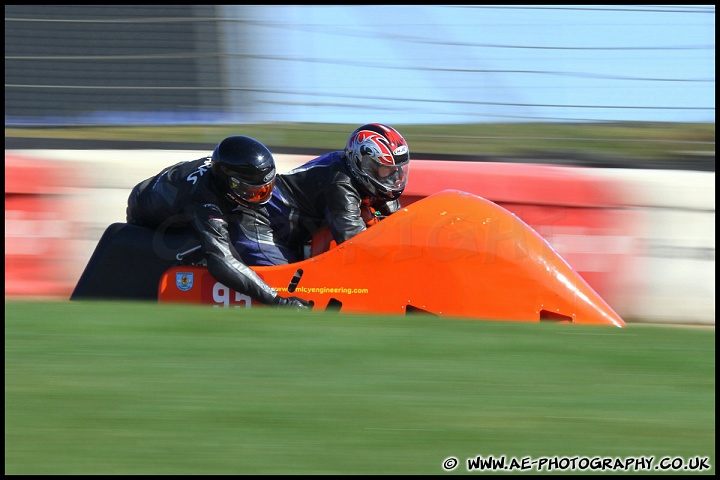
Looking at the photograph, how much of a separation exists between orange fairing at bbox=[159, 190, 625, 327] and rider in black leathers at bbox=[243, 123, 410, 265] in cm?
35

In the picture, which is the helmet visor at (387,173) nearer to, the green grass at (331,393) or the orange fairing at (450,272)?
the orange fairing at (450,272)

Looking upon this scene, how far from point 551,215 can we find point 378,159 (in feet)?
4.12

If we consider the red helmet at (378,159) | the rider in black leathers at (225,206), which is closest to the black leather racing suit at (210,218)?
the rider in black leathers at (225,206)

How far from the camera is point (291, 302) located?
5309 millimetres

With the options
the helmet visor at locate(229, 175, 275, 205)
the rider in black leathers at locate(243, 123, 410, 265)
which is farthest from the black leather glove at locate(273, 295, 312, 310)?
the helmet visor at locate(229, 175, 275, 205)

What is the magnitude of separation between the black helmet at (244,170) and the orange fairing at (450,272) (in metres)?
0.44

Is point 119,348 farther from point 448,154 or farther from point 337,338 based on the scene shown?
point 448,154

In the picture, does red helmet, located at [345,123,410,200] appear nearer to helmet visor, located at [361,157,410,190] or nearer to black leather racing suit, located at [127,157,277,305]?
helmet visor, located at [361,157,410,190]

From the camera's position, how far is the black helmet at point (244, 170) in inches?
216

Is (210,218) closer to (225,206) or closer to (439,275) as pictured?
(225,206)

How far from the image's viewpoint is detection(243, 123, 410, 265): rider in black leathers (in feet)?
18.8

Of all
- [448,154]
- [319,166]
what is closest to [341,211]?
[319,166]

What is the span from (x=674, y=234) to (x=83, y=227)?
373 cm

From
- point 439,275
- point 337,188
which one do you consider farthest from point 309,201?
point 439,275
